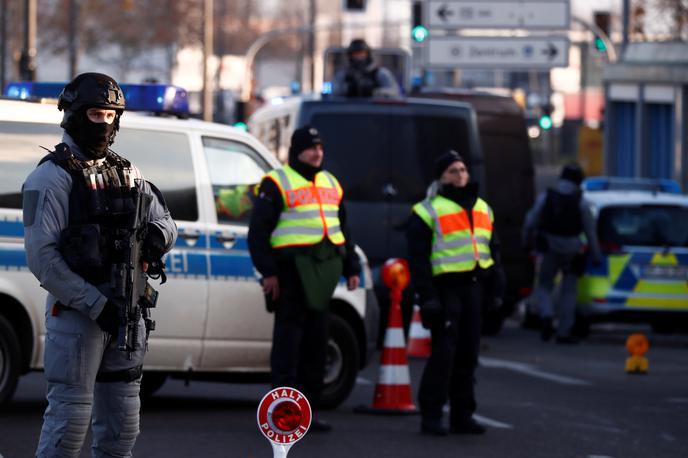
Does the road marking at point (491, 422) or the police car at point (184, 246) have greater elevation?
the police car at point (184, 246)

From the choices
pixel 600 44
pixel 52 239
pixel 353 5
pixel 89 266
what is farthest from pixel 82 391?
pixel 353 5

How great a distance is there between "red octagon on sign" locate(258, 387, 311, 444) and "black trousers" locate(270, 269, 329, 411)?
11.6 feet

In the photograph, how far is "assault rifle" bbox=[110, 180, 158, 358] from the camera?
6.39m

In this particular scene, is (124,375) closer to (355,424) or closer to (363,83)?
(355,424)

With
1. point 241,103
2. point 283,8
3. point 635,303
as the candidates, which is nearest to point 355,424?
point 635,303

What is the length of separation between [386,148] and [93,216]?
29.8ft

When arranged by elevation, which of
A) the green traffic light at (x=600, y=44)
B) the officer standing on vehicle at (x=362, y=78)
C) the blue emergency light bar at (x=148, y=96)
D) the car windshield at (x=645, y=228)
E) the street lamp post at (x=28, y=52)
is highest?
the green traffic light at (x=600, y=44)

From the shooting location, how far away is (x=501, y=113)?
18.4 meters

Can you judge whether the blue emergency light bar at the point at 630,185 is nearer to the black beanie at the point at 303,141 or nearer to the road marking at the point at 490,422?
the road marking at the point at 490,422

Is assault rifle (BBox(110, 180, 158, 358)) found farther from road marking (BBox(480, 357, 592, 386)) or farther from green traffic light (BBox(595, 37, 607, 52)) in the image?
green traffic light (BBox(595, 37, 607, 52))

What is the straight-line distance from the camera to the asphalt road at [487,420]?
31.5 ft

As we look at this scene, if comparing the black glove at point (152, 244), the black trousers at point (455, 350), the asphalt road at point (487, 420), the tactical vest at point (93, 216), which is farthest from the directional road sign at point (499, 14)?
the tactical vest at point (93, 216)

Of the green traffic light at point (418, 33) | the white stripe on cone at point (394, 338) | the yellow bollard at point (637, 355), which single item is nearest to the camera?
the white stripe on cone at point (394, 338)

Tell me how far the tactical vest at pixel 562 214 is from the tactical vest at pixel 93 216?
11474 millimetres
